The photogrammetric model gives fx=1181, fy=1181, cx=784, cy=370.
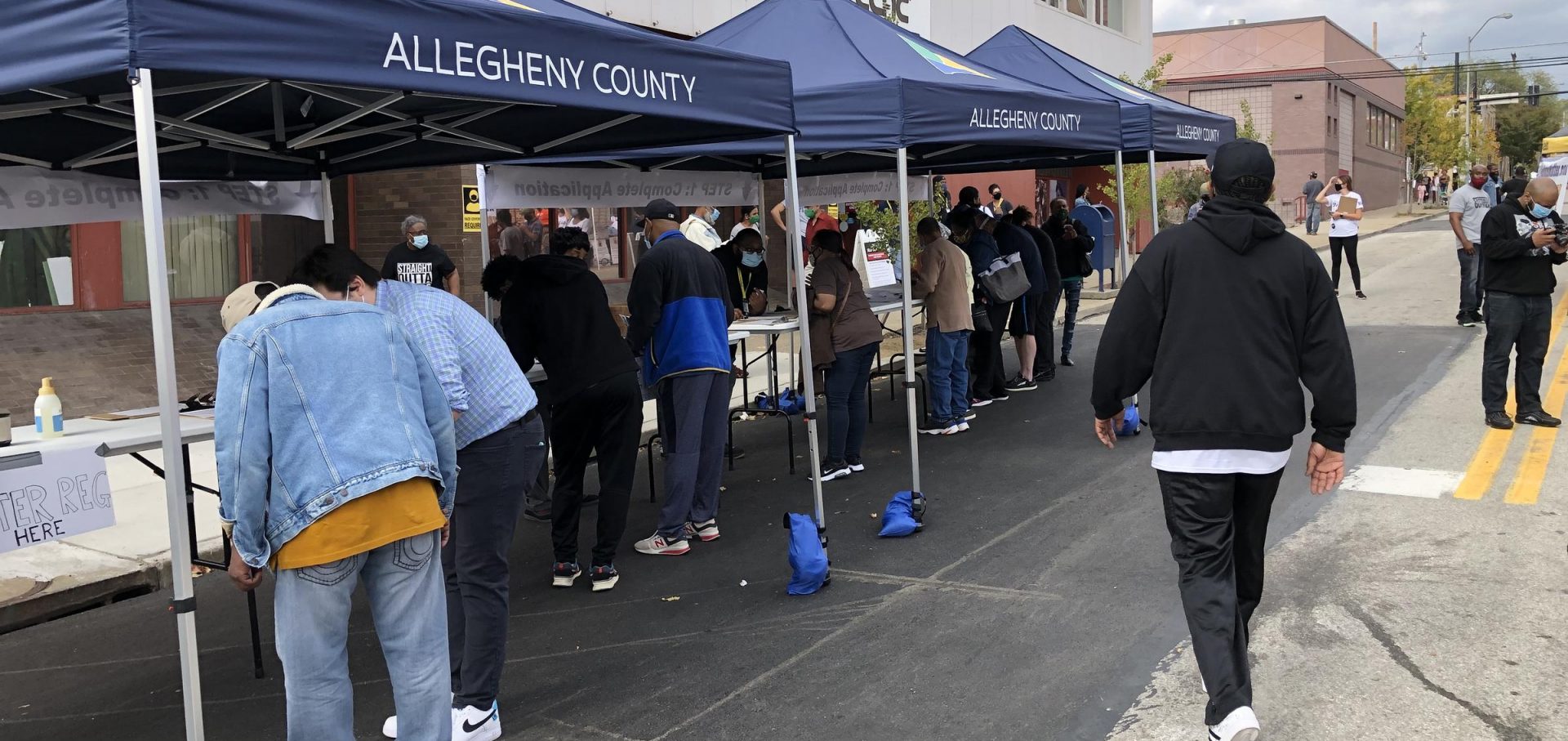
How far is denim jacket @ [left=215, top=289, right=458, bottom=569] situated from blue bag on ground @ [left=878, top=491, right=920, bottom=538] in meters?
3.81

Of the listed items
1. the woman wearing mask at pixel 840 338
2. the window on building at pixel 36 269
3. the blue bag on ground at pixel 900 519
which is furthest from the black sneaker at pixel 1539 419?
the window on building at pixel 36 269

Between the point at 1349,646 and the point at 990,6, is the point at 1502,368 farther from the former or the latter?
the point at 990,6

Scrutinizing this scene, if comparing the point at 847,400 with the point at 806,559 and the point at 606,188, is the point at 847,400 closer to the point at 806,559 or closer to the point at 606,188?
the point at 606,188

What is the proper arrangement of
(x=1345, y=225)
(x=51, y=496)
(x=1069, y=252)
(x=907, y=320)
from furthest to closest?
(x=1345, y=225), (x=1069, y=252), (x=907, y=320), (x=51, y=496)

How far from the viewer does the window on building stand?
391 inches

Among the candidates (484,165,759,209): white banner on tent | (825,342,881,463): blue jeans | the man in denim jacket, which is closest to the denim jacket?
the man in denim jacket

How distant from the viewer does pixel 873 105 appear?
654cm

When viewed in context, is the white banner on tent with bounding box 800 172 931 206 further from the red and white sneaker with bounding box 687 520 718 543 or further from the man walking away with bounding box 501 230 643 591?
the man walking away with bounding box 501 230 643 591

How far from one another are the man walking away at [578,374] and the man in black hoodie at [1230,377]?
2.72m

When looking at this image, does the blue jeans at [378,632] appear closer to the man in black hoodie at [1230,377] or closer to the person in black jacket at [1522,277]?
the man in black hoodie at [1230,377]

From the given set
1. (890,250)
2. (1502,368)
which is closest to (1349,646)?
(1502,368)

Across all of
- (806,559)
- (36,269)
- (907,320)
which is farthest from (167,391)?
(36,269)

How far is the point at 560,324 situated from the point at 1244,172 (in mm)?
3108

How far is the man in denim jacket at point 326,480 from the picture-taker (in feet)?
9.81
